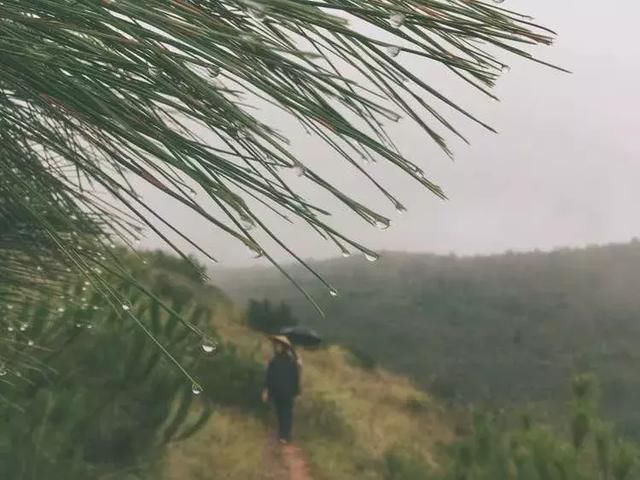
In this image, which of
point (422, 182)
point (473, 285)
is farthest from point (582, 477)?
point (422, 182)

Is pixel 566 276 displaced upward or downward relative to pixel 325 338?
upward

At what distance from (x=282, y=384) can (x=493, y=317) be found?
1.44 feet

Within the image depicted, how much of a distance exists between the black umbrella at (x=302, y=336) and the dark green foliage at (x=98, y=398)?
7.0 inches

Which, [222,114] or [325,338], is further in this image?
[325,338]

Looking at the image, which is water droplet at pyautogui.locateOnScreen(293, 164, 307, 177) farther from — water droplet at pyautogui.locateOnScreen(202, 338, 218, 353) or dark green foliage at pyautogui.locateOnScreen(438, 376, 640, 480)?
dark green foliage at pyautogui.locateOnScreen(438, 376, 640, 480)

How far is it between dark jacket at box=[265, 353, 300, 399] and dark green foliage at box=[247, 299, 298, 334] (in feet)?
0.22

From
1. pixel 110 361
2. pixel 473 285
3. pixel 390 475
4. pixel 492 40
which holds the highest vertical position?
pixel 473 285

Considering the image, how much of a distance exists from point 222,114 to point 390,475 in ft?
4.61

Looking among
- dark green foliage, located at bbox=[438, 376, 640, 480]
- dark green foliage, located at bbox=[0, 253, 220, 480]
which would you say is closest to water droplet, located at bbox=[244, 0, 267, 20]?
dark green foliage, located at bbox=[0, 253, 220, 480]

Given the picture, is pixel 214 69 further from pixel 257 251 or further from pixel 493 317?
pixel 493 317

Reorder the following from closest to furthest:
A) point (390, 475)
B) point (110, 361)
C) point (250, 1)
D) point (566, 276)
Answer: point (250, 1) → point (110, 361) → point (390, 475) → point (566, 276)

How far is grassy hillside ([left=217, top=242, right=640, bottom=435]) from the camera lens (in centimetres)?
175

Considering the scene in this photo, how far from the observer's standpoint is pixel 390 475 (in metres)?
1.72

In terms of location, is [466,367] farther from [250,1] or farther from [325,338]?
[250,1]
